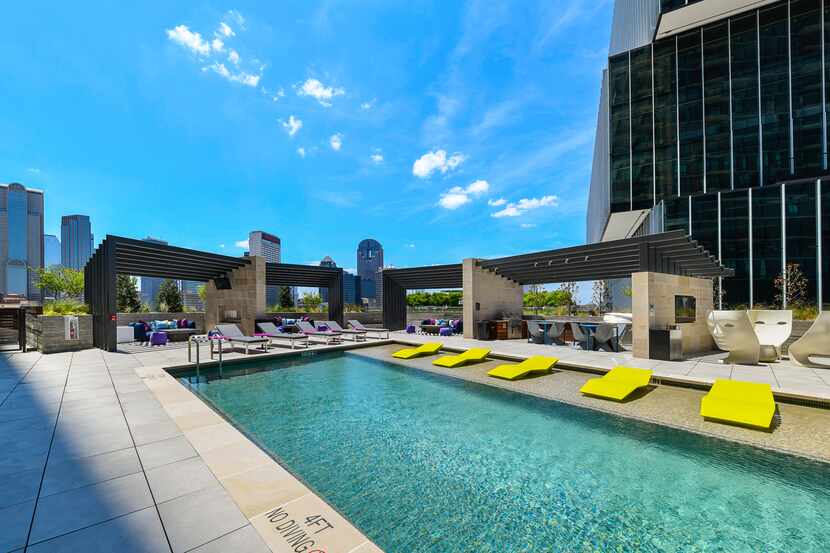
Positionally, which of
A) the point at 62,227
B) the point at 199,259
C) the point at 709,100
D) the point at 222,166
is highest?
the point at 62,227

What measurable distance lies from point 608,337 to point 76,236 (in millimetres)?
233834

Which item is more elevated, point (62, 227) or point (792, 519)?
point (62, 227)

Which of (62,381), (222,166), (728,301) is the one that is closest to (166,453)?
(62,381)

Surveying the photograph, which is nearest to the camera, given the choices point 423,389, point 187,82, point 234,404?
point 234,404

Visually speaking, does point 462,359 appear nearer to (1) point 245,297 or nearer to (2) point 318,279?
(1) point 245,297

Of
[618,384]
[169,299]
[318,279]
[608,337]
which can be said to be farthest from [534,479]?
[169,299]

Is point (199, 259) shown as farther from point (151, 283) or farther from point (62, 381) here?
point (151, 283)

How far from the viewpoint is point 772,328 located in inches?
355

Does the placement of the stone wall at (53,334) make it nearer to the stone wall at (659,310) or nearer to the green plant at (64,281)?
the green plant at (64,281)

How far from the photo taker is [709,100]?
1978cm

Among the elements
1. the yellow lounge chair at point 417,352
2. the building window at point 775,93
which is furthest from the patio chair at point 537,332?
the building window at point 775,93

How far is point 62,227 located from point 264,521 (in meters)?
240

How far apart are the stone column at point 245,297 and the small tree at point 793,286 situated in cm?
2576

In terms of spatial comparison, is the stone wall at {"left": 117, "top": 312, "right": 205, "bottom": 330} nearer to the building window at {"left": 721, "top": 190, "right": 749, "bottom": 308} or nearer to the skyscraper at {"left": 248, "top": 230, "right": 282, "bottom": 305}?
the building window at {"left": 721, "top": 190, "right": 749, "bottom": 308}
